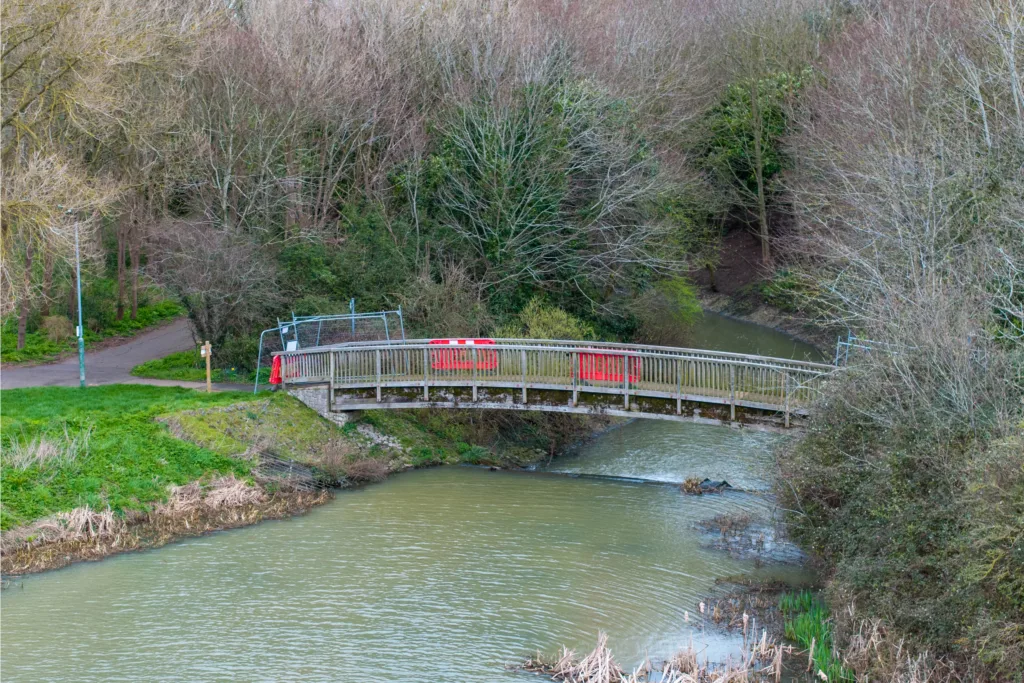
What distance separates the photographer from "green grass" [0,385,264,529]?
21.1 m

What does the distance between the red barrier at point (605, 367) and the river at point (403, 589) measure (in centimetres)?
259

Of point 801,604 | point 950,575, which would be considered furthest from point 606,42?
point 950,575

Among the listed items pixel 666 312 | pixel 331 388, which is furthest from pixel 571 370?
pixel 666 312

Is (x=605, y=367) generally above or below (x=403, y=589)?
above

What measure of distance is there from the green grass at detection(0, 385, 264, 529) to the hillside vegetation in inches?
122

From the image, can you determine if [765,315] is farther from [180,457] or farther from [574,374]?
[180,457]

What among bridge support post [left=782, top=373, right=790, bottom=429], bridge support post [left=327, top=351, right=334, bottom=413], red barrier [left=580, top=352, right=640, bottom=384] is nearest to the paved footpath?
bridge support post [left=327, top=351, right=334, bottom=413]

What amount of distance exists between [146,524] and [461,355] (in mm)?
8028

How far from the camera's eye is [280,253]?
102 feet

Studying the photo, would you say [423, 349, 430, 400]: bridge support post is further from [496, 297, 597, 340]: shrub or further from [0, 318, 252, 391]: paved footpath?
[0, 318, 252, 391]: paved footpath

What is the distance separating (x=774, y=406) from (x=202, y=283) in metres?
15.6

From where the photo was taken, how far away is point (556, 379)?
24.8 m

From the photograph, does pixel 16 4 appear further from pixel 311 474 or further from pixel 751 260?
pixel 751 260

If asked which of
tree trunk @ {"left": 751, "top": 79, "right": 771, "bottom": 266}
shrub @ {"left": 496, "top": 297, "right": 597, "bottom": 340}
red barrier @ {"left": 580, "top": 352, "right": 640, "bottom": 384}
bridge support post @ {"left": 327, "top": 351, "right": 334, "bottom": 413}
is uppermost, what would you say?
tree trunk @ {"left": 751, "top": 79, "right": 771, "bottom": 266}
